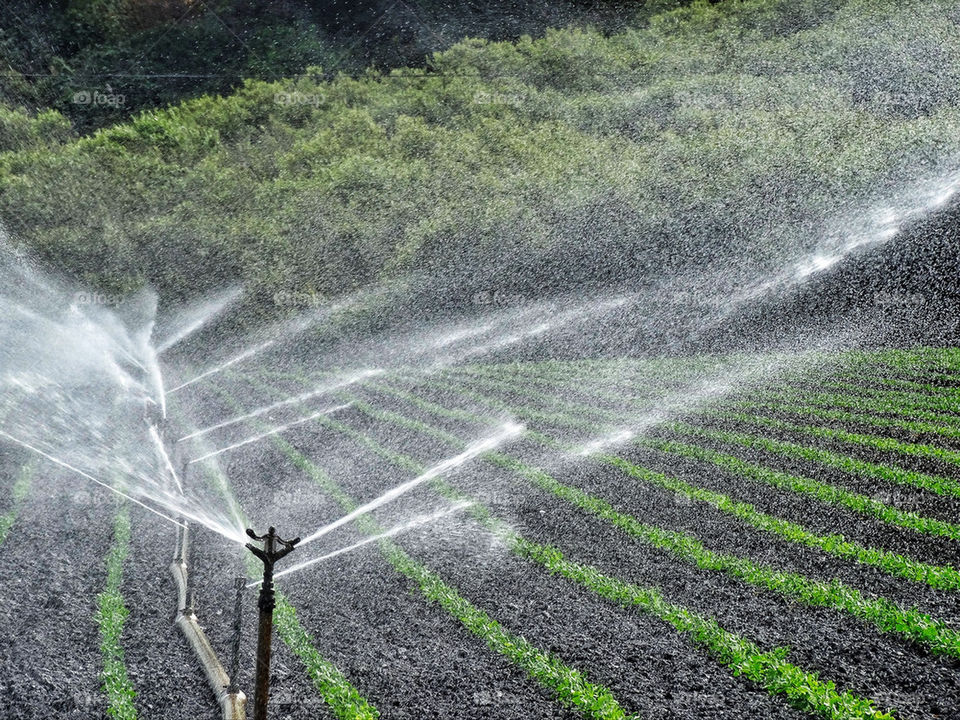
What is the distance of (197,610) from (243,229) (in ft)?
Result: 76.7

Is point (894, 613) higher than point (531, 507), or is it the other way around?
point (531, 507)

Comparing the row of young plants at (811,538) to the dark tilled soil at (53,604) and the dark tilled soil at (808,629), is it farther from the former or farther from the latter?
the dark tilled soil at (53,604)

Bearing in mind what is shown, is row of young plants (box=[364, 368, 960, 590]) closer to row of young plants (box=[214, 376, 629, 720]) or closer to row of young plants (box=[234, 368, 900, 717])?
row of young plants (box=[234, 368, 900, 717])

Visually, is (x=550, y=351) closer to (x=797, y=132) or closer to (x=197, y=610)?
(x=797, y=132)

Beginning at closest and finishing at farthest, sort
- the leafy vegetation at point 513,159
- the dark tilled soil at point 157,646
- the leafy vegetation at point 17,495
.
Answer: the dark tilled soil at point 157,646 < the leafy vegetation at point 17,495 < the leafy vegetation at point 513,159

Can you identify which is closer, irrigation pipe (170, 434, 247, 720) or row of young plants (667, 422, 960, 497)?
irrigation pipe (170, 434, 247, 720)

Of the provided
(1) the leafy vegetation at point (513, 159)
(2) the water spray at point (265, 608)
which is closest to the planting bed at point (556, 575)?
(2) the water spray at point (265, 608)

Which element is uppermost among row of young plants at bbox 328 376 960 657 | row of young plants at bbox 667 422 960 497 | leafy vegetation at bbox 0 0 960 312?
leafy vegetation at bbox 0 0 960 312

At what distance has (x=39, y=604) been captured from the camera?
6336 mm

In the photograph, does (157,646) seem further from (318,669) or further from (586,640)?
(586,640)

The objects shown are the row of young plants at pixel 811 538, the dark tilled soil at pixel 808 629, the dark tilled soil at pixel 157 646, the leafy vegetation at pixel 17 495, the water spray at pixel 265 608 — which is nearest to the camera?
the water spray at pixel 265 608

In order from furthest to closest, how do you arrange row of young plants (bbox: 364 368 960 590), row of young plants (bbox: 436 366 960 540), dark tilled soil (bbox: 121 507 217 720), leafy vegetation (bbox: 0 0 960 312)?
leafy vegetation (bbox: 0 0 960 312)
row of young plants (bbox: 436 366 960 540)
row of young plants (bbox: 364 368 960 590)
dark tilled soil (bbox: 121 507 217 720)

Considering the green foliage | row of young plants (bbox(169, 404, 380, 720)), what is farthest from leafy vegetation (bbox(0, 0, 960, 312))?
the green foliage

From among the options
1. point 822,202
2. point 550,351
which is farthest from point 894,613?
point 822,202
